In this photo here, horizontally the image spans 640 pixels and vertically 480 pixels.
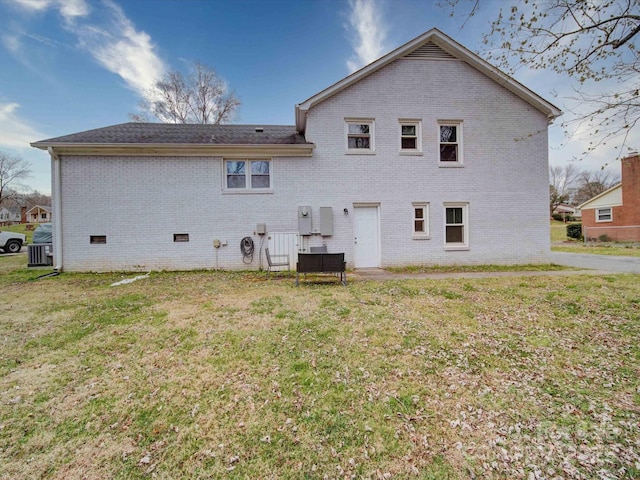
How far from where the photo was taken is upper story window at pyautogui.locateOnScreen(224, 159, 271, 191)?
10.1 metres

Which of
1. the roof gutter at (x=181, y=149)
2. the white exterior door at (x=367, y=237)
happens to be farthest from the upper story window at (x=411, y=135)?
the roof gutter at (x=181, y=149)

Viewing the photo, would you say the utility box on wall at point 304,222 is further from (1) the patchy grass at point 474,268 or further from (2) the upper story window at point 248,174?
(1) the patchy grass at point 474,268

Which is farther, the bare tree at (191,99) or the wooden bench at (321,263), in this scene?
the bare tree at (191,99)

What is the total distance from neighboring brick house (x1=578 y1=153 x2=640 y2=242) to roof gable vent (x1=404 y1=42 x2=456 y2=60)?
66.2ft

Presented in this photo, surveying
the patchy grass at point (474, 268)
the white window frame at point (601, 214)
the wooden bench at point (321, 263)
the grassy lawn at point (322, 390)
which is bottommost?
the grassy lawn at point (322, 390)

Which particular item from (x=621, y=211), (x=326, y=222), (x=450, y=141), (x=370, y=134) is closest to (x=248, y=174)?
(x=326, y=222)

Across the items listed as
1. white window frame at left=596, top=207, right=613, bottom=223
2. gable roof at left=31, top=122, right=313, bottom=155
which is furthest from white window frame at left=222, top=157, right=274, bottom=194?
white window frame at left=596, top=207, right=613, bottom=223

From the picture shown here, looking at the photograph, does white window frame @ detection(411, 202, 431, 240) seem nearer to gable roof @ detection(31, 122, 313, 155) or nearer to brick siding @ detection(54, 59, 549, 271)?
brick siding @ detection(54, 59, 549, 271)

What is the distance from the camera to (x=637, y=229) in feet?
64.4

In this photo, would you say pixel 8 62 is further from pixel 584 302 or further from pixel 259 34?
pixel 584 302

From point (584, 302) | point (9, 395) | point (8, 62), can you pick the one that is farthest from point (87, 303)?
point (8, 62)

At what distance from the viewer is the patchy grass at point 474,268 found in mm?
9672

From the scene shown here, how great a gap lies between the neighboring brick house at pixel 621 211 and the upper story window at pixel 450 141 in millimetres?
19408

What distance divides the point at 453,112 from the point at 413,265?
6.32 metres
